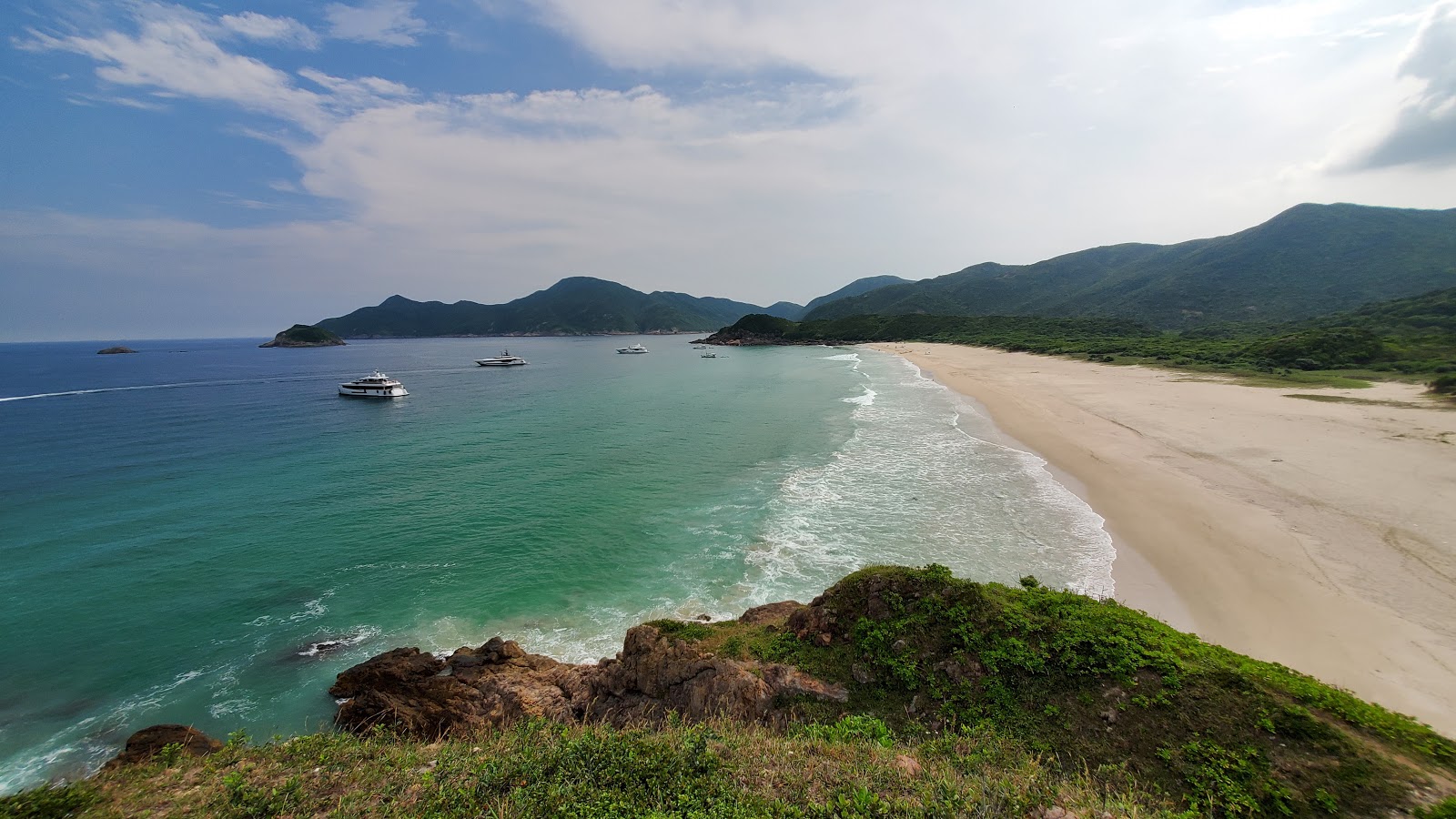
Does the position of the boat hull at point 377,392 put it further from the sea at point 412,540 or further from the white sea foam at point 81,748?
the white sea foam at point 81,748

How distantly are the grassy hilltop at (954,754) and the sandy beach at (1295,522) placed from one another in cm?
647

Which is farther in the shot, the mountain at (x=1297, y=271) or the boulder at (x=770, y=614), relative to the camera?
the mountain at (x=1297, y=271)

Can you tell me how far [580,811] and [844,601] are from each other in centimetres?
551

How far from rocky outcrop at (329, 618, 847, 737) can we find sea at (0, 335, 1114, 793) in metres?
1.62

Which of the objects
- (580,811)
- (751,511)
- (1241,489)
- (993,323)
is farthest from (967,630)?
(993,323)

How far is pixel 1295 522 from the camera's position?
1658 cm

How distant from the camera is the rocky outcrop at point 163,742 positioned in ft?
30.6

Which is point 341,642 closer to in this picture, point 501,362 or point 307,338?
A: point 501,362

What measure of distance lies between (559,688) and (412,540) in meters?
12.4

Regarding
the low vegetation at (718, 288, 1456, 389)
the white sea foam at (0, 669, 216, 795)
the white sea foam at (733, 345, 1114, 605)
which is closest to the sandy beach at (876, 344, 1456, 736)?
the white sea foam at (733, 345, 1114, 605)

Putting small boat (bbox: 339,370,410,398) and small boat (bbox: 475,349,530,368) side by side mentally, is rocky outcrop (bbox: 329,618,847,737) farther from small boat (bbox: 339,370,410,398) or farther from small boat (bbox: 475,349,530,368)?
small boat (bbox: 475,349,530,368)

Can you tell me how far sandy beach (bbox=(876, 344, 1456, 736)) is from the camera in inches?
434

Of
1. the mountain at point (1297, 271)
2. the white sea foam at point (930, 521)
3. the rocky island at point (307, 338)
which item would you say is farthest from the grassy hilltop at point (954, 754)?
the rocky island at point (307, 338)

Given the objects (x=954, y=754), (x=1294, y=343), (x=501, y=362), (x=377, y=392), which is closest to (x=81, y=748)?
(x=954, y=754)
